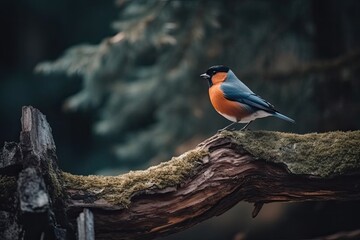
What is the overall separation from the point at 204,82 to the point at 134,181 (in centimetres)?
482

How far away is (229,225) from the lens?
31.5ft

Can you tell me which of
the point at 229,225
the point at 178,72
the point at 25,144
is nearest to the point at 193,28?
the point at 178,72

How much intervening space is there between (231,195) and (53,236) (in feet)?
3.30

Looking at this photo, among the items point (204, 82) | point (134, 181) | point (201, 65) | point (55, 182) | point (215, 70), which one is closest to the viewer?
point (55, 182)

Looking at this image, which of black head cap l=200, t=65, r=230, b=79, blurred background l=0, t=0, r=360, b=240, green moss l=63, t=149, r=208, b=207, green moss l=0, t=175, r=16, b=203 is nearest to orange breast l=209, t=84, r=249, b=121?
black head cap l=200, t=65, r=230, b=79

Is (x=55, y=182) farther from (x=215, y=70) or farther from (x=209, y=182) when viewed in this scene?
(x=215, y=70)

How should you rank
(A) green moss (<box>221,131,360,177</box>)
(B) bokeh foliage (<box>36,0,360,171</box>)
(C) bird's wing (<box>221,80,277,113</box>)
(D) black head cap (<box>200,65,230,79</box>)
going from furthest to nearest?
(B) bokeh foliage (<box>36,0,360,171</box>) → (D) black head cap (<box>200,65,230,79</box>) → (C) bird's wing (<box>221,80,277,113</box>) → (A) green moss (<box>221,131,360,177</box>)

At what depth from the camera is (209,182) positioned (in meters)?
3.67

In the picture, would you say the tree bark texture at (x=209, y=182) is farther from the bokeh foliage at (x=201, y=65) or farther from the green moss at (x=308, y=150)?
the bokeh foliage at (x=201, y=65)

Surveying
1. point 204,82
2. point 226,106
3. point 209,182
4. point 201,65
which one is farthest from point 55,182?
point 204,82

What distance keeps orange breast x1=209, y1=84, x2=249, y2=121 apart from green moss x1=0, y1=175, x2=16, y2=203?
142cm

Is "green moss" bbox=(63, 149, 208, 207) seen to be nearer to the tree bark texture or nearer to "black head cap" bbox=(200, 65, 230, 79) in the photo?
the tree bark texture

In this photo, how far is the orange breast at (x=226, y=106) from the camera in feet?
13.8

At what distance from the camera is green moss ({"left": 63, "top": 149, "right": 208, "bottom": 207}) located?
353 cm
